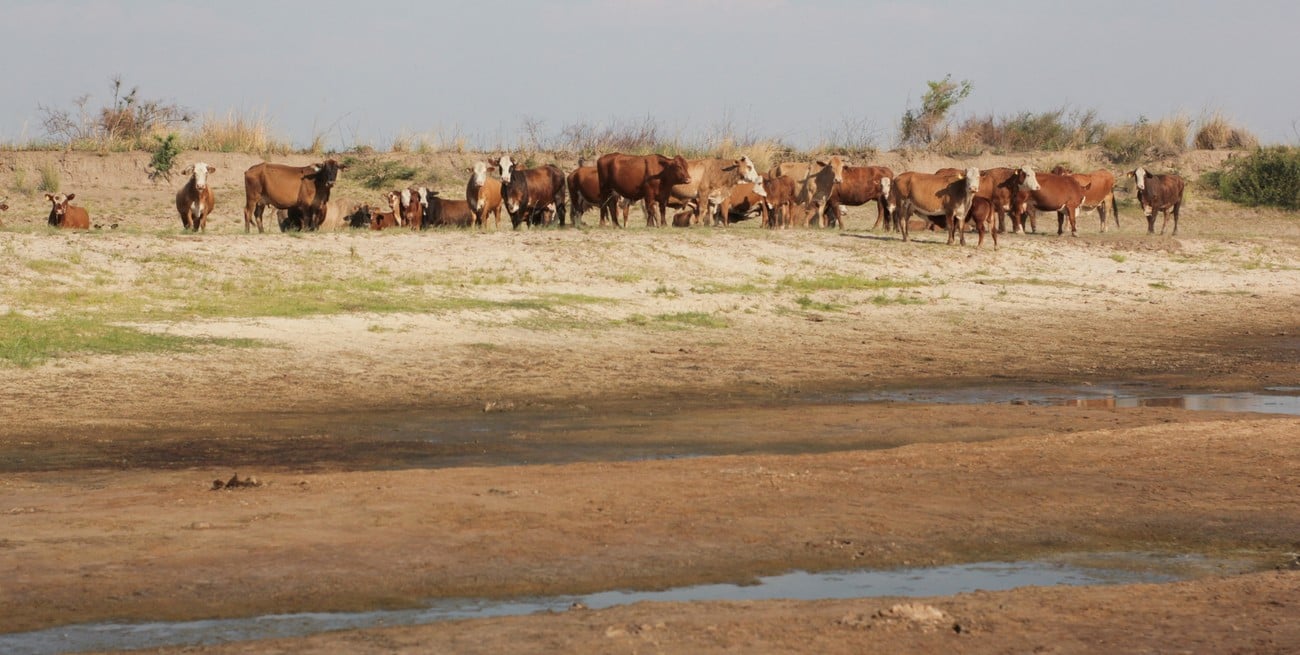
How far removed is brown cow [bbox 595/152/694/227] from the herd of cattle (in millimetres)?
18

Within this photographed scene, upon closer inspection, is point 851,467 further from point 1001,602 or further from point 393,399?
point 393,399

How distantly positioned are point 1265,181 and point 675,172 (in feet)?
60.9

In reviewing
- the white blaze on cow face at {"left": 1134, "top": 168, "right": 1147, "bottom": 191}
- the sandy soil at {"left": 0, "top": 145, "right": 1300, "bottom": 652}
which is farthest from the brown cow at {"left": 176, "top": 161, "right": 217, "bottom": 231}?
the white blaze on cow face at {"left": 1134, "top": 168, "right": 1147, "bottom": 191}

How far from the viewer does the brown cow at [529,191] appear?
28359 millimetres

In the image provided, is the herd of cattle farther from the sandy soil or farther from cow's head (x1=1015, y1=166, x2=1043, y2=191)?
the sandy soil

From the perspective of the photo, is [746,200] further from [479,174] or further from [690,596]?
[690,596]

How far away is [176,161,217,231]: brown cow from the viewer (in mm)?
25812

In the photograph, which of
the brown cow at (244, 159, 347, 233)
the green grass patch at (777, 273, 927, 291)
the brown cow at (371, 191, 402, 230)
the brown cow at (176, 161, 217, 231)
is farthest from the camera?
the brown cow at (371, 191, 402, 230)

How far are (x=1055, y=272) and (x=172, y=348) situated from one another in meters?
15.0

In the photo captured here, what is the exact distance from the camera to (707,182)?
2994 centimetres

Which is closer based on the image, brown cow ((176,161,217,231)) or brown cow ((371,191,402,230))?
brown cow ((176,161,217,231))

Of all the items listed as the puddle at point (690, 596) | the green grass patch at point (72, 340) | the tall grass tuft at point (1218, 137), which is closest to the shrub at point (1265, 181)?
the tall grass tuft at point (1218, 137)

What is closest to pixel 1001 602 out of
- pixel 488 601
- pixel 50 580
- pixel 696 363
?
pixel 488 601

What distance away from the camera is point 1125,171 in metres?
42.9
